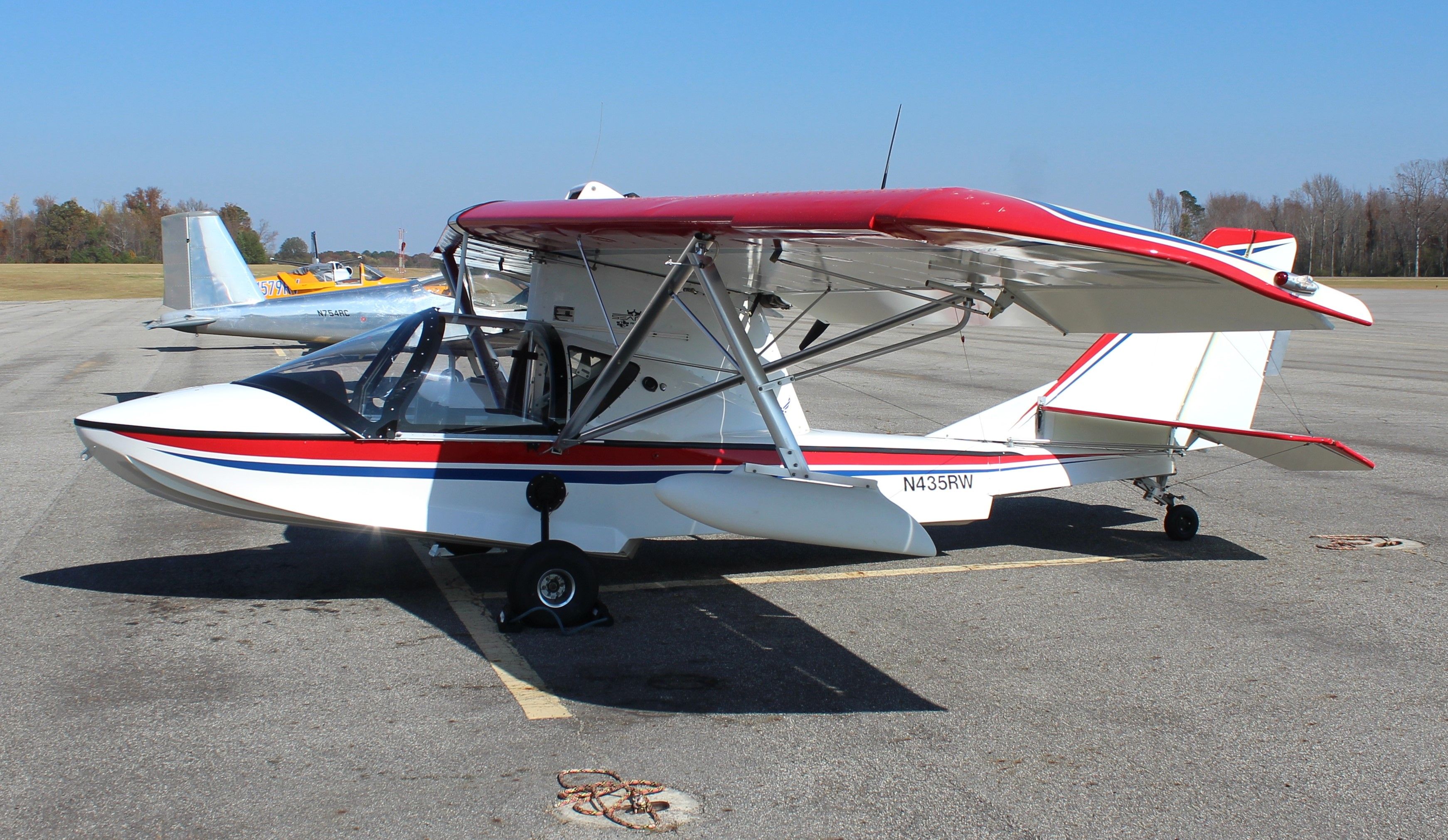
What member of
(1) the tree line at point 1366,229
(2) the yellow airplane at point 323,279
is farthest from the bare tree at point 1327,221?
(2) the yellow airplane at point 323,279

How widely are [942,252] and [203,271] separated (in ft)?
64.7

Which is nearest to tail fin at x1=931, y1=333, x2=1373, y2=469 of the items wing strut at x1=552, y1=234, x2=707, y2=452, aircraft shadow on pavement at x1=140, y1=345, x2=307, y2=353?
wing strut at x1=552, y1=234, x2=707, y2=452

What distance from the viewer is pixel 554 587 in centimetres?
541

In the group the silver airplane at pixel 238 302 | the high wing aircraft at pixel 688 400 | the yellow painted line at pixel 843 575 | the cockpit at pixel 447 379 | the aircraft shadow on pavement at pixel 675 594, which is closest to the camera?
the high wing aircraft at pixel 688 400

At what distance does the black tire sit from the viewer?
17.5ft

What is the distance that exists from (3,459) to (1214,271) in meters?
11.1

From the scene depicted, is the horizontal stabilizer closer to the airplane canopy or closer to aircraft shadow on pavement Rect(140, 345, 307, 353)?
the airplane canopy

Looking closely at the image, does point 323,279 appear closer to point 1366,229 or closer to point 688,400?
point 688,400

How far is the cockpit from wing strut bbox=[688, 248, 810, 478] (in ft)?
4.32

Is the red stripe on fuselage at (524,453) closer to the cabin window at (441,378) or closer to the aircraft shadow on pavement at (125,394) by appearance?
the cabin window at (441,378)

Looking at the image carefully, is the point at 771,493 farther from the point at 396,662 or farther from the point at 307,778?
the point at 307,778

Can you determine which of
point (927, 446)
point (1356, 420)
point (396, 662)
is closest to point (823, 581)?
point (927, 446)

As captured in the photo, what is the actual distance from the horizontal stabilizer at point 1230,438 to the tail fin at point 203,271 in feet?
58.9

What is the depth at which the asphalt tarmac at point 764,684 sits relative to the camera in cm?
356
